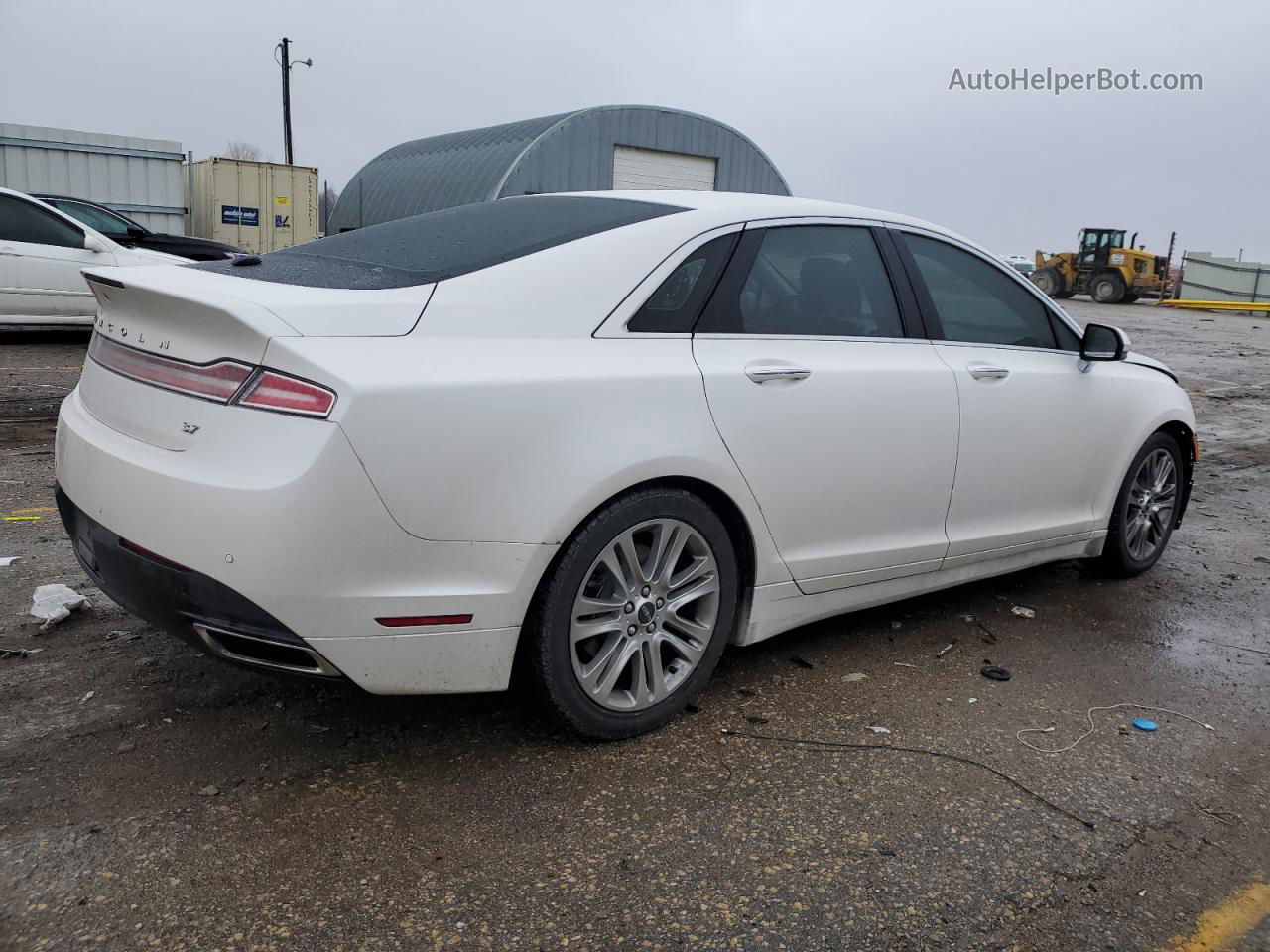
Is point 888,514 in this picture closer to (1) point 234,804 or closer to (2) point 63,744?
(1) point 234,804

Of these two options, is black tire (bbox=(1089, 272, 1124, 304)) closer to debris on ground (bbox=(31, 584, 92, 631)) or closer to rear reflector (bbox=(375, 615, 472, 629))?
debris on ground (bbox=(31, 584, 92, 631))

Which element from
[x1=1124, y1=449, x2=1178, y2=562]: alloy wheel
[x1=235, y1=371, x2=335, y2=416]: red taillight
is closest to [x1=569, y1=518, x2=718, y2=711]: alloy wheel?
[x1=235, y1=371, x2=335, y2=416]: red taillight

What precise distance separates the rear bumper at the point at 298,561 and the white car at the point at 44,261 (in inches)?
403

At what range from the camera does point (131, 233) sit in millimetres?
14289

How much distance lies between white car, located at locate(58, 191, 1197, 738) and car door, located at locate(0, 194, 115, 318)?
31.6ft

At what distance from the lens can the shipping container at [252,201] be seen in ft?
79.0

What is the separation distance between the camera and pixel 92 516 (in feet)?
9.65

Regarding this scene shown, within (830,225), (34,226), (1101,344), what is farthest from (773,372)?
(34,226)

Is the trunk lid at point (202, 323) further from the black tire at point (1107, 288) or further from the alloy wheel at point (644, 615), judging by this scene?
the black tire at point (1107, 288)

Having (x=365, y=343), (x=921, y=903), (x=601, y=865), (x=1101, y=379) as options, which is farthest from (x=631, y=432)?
(x=1101, y=379)

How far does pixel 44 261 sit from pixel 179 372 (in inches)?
412

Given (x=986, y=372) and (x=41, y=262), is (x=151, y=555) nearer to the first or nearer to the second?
(x=986, y=372)

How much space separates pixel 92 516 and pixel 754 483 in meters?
1.81

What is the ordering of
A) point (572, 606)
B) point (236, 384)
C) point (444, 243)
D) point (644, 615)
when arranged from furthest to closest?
point (444, 243), point (644, 615), point (572, 606), point (236, 384)
